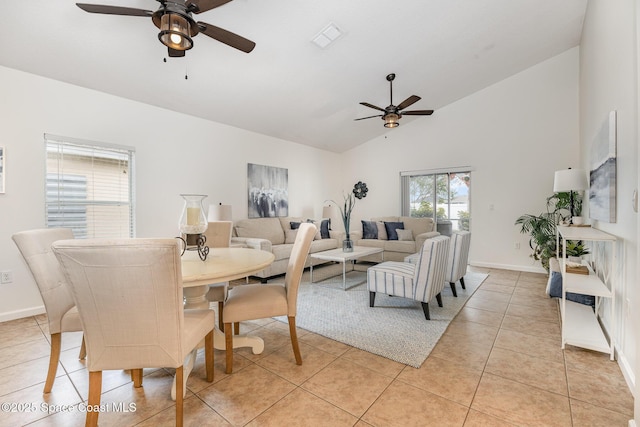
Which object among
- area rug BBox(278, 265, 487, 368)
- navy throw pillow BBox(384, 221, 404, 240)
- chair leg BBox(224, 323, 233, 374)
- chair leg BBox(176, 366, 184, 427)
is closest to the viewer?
chair leg BBox(176, 366, 184, 427)

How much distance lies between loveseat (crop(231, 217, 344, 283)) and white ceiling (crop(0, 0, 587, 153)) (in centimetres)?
169

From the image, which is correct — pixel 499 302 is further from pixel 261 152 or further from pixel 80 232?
pixel 80 232

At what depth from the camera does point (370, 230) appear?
558 cm

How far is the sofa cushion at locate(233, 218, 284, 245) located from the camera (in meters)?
4.61

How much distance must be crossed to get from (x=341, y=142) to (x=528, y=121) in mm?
3490

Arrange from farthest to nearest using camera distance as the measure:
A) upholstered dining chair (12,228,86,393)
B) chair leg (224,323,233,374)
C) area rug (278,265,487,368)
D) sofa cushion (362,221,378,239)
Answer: sofa cushion (362,221,378,239) → area rug (278,265,487,368) → chair leg (224,323,233,374) → upholstered dining chair (12,228,86,393)

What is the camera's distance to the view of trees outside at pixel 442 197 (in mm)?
5609

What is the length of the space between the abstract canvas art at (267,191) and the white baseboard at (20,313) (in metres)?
2.84

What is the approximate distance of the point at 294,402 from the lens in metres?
1.62

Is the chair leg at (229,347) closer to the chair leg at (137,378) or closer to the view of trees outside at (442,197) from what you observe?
the chair leg at (137,378)

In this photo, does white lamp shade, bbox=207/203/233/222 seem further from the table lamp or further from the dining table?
the table lamp

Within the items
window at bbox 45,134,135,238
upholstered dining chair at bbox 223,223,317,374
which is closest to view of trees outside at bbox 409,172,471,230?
upholstered dining chair at bbox 223,223,317,374

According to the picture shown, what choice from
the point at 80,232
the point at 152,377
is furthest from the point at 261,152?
the point at 152,377

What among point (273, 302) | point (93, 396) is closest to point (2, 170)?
point (93, 396)
